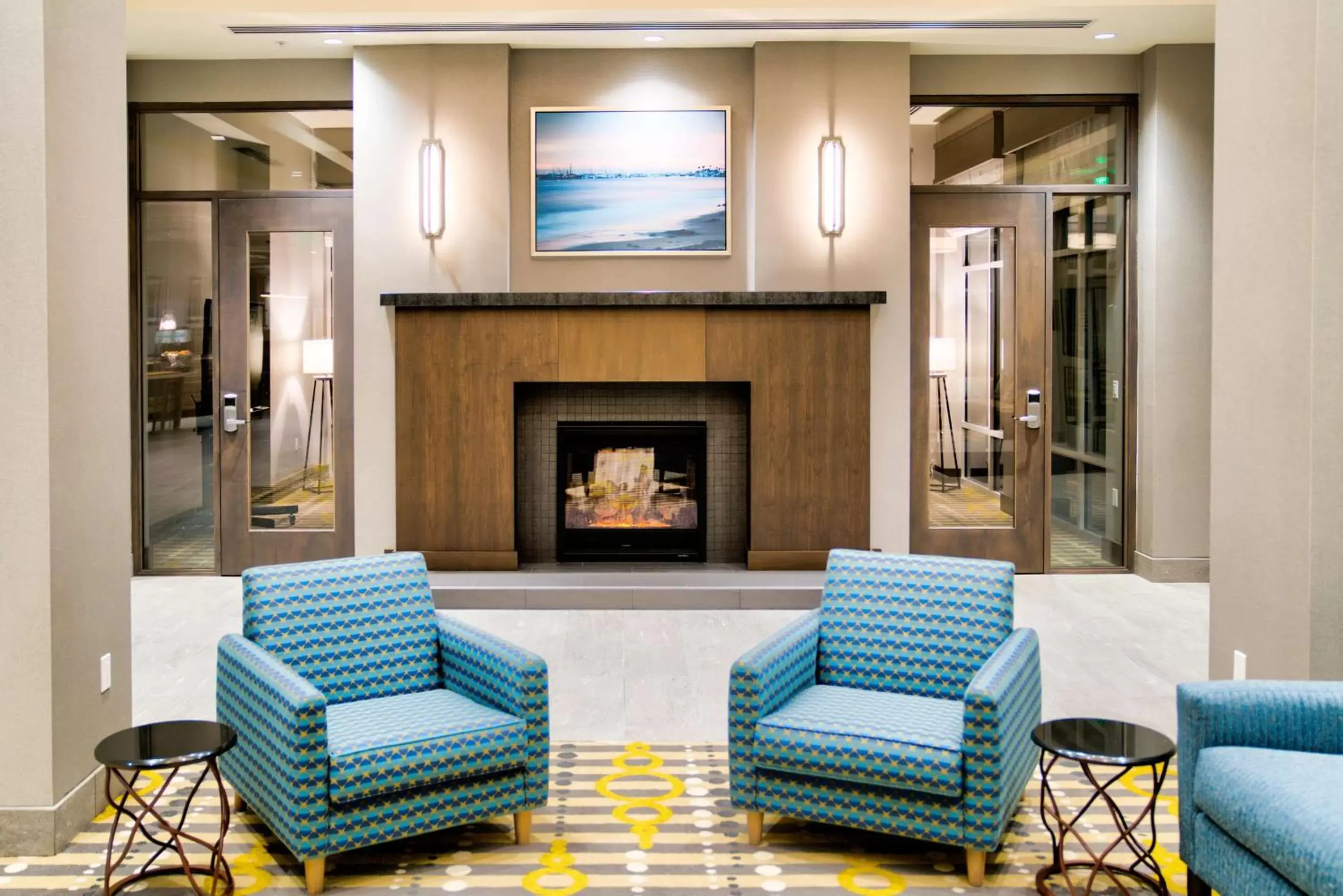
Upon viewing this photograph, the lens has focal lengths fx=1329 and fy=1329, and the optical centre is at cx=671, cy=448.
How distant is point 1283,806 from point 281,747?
2.47m

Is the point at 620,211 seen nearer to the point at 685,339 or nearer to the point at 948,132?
the point at 685,339

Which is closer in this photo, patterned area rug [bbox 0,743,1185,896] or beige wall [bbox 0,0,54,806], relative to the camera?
patterned area rug [bbox 0,743,1185,896]

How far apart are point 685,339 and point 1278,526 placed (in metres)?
3.89

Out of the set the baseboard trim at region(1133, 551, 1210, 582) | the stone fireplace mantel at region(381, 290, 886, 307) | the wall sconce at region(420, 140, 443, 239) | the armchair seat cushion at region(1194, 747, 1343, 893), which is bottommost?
the baseboard trim at region(1133, 551, 1210, 582)

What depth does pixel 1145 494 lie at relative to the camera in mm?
8000

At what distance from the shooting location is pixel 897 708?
13.1 ft

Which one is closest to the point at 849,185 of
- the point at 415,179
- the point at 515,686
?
the point at 415,179

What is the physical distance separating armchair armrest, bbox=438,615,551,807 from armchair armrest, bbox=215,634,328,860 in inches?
20.6

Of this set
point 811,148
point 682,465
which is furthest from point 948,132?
point 682,465

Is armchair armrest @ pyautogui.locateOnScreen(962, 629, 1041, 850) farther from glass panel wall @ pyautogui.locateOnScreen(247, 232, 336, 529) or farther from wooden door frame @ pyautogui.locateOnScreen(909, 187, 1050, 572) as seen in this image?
glass panel wall @ pyautogui.locateOnScreen(247, 232, 336, 529)

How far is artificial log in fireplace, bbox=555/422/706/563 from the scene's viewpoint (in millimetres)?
7957

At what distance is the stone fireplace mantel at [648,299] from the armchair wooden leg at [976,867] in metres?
4.36

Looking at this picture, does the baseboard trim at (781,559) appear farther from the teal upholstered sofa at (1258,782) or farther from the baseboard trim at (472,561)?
the teal upholstered sofa at (1258,782)

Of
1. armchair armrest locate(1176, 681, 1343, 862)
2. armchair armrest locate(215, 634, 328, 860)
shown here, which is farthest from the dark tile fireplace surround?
armchair armrest locate(1176, 681, 1343, 862)
